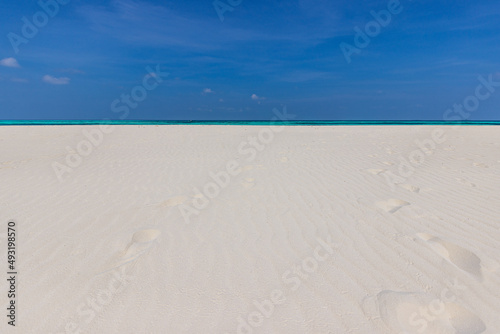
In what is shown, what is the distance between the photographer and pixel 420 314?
5.60 feet

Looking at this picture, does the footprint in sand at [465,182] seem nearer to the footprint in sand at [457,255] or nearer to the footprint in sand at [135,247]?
the footprint in sand at [457,255]

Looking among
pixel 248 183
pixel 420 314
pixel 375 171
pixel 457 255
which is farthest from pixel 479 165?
pixel 420 314

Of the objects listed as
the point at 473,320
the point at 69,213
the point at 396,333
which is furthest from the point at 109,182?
the point at 473,320

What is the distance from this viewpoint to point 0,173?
5391mm

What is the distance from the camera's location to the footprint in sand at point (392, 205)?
331cm

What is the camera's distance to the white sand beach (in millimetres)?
1710

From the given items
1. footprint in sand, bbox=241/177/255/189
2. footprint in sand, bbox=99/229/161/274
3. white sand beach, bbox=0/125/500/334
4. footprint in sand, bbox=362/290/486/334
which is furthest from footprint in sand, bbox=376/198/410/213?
footprint in sand, bbox=99/229/161/274

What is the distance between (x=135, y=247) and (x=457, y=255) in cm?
273

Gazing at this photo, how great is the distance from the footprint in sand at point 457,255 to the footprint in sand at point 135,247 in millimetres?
2476

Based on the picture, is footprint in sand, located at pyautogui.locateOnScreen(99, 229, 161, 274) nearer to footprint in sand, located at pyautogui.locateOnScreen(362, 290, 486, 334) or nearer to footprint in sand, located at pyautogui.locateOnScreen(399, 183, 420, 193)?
footprint in sand, located at pyautogui.locateOnScreen(362, 290, 486, 334)

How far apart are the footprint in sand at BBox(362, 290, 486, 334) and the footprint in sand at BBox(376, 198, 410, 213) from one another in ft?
5.12

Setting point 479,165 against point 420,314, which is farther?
point 479,165

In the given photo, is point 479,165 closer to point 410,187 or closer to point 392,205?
point 410,187

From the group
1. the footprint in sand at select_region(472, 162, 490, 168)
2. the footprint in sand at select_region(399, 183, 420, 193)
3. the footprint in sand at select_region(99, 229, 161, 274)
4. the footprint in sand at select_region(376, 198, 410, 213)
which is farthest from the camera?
the footprint in sand at select_region(472, 162, 490, 168)
